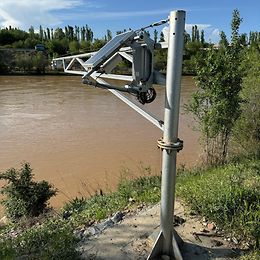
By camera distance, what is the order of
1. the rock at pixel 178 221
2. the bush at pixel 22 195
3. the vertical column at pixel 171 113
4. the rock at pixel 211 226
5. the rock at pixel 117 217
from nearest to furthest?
1. the vertical column at pixel 171 113
2. the rock at pixel 211 226
3. the rock at pixel 178 221
4. the rock at pixel 117 217
5. the bush at pixel 22 195

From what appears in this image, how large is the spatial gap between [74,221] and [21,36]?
4298 centimetres

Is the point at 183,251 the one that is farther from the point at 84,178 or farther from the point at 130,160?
the point at 130,160

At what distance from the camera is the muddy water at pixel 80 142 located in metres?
6.70

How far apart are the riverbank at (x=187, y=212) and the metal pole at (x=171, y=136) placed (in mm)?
472

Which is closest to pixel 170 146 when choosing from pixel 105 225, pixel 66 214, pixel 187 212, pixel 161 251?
pixel 161 251

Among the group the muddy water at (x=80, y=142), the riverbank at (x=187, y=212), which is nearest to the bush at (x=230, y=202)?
the riverbank at (x=187, y=212)

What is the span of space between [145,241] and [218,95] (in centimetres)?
272

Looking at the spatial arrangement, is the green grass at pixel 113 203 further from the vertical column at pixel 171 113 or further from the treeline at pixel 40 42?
the treeline at pixel 40 42

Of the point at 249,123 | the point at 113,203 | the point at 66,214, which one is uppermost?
the point at 249,123

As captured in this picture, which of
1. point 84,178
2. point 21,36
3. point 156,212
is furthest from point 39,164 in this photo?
point 21,36

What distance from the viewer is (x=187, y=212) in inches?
115

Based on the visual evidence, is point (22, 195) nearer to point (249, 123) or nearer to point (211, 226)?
point (211, 226)

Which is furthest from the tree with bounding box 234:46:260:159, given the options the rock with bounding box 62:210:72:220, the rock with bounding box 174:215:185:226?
the rock with bounding box 62:210:72:220

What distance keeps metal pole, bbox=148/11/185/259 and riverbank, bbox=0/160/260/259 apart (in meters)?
0.47
